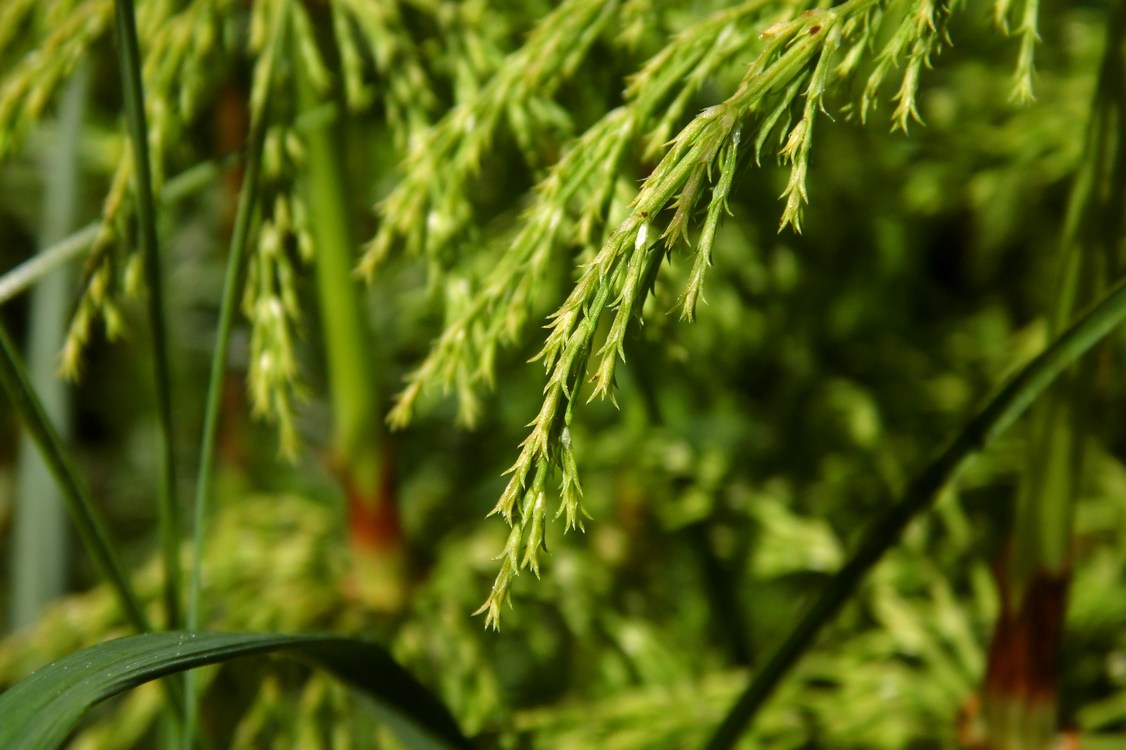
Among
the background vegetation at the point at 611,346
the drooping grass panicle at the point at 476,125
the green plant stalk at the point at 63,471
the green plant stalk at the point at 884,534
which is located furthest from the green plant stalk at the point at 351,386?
the green plant stalk at the point at 884,534

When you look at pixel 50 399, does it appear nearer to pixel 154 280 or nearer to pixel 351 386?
pixel 351 386

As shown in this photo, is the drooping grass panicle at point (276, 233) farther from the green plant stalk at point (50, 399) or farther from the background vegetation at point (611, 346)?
the green plant stalk at point (50, 399)

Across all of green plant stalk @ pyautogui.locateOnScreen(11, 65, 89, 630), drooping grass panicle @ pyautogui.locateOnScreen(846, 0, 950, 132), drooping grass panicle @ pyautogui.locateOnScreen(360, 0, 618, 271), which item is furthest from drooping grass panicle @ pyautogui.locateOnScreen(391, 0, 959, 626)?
green plant stalk @ pyautogui.locateOnScreen(11, 65, 89, 630)

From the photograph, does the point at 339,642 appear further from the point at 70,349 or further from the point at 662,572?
the point at 662,572

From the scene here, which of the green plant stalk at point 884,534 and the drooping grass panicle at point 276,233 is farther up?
the drooping grass panicle at point 276,233

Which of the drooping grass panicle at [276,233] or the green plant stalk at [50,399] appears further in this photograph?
the green plant stalk at [50,399]

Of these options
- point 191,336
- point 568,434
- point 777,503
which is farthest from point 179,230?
point 568,434

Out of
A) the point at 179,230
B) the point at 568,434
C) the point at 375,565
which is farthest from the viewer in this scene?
the point at 179,230

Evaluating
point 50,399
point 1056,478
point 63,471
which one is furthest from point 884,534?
point 50,399

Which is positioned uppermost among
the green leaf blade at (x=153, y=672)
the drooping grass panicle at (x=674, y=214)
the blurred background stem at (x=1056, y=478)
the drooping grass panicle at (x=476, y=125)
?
the drooping grass panicle at (x=476, y=125)
